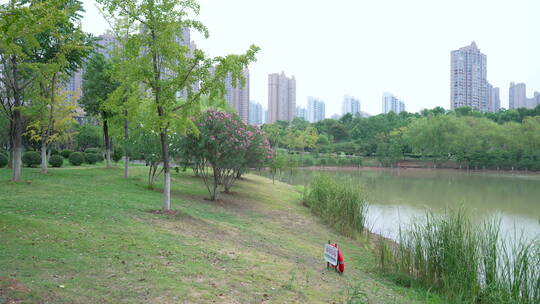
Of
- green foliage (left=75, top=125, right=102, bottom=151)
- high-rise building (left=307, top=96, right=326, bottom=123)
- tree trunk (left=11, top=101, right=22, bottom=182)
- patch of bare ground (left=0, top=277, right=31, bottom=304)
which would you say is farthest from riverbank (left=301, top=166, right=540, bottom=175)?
high-rise building (left=307, top=96, right=326, bottom=123)

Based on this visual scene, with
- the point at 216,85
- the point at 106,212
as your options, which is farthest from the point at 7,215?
the point at 216,85

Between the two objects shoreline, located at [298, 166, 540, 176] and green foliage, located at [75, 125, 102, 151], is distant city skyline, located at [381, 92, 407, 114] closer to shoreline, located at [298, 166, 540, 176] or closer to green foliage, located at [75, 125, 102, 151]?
shoreline, located at [298, 166, 540, 176]

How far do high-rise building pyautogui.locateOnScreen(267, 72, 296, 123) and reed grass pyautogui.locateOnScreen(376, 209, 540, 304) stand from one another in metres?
92.0

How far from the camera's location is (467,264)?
20.4 ft

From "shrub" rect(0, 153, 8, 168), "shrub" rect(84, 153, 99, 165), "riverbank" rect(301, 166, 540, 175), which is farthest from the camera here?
"riverbank" rect(301, 166, 540, 175)

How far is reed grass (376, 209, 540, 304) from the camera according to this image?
5.71 metres

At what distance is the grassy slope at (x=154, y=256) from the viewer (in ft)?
14.8

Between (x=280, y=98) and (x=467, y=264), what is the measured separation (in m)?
95.1

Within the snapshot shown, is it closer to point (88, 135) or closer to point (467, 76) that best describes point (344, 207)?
point (88, 135)

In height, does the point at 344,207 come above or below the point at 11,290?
below

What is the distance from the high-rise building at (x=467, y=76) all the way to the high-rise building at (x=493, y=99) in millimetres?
11567

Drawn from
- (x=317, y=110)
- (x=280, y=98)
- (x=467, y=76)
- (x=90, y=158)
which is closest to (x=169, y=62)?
(x=90, y=158)

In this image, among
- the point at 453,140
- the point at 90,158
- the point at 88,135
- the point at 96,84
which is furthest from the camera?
the point at 453,140

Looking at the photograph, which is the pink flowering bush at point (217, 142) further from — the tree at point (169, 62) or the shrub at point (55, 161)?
the shrub at point (55, 161)
